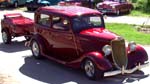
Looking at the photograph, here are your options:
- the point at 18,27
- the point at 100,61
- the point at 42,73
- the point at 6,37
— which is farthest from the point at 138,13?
the point at 100,61

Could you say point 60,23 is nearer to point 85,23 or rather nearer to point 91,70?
point 85,23

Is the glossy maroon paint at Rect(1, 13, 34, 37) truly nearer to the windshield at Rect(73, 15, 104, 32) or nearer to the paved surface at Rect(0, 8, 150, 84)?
the paved surface at Rect(0, 8, 150, 84)

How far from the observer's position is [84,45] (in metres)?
11.8

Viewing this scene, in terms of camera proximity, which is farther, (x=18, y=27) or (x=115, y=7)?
(x=115, y=7)

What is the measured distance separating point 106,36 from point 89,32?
0.65m

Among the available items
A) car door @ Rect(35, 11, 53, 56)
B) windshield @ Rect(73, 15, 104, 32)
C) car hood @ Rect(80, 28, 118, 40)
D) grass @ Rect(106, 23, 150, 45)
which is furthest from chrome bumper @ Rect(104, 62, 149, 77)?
grass @ Rect(106, 23, 150, 45)

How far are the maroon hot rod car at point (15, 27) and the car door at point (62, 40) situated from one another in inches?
140

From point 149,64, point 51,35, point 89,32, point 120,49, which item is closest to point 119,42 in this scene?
point 120,49

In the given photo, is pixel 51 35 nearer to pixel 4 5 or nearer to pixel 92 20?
pixel 92 20

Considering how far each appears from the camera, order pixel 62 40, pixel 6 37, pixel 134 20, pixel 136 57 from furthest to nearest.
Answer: pixel 134 20
pixel 6 37
pixel 62 40
pixel 136 57

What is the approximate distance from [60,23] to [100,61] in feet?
8.00

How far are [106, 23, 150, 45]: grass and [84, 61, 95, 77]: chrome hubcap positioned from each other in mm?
5710

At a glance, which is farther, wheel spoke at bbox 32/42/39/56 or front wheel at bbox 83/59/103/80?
wheel spoke at bbox 32/42/39/56

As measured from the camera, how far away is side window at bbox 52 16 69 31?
40.6 feet
